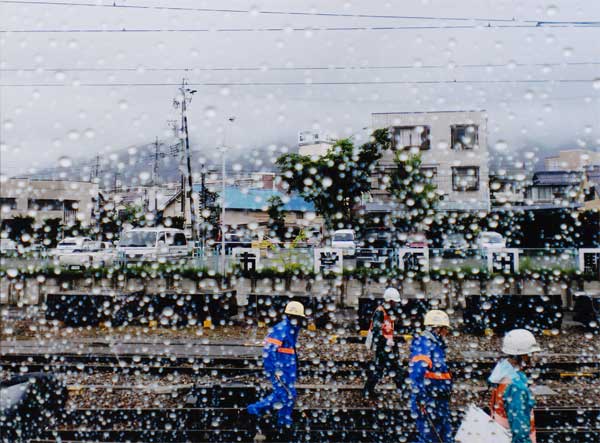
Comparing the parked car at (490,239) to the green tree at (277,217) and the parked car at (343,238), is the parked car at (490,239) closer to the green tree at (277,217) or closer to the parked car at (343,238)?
the parked car at (343,238)

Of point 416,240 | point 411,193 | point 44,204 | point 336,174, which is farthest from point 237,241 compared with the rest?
point 44,204

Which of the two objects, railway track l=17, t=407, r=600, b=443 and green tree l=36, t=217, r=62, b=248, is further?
green tree l=36, t=217, r=62, b=248

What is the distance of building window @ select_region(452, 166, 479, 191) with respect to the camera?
16.2m

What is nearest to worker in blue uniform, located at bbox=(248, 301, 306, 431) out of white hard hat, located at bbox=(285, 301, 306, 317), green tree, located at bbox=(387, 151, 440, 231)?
white hard hat, located at bbox=(285, 301, 306, 317)

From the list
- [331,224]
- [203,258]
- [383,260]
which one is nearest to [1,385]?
[203,258]

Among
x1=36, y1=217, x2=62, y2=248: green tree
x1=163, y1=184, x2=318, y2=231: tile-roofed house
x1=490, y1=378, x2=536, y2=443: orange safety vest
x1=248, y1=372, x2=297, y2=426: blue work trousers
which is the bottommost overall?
x1=248, y1=372, x2=297, y2=426: blue work trousers

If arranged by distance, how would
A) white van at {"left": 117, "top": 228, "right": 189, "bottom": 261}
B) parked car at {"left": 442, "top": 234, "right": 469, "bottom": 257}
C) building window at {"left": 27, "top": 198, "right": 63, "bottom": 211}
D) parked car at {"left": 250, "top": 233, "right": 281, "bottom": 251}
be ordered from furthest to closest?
building window at {"left": 27, "top": 198, "right": 63, "bottom": 211}, parked car at {"left": 442, "top": 234, "right": 469, "bottom": 257}, parked car at {"left": 250, "top": 233, "right": 281, "bottom": 251}, white van at {"left": 117, "top": 228, "right": 189, "bottom": 261}

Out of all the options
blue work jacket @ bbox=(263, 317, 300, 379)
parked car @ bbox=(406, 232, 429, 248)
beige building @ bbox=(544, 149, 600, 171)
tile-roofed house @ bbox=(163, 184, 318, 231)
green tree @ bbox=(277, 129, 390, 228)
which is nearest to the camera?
blue work jacket @ bbox=(263, 317, 300, 379)

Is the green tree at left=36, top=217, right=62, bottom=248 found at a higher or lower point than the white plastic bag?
higher

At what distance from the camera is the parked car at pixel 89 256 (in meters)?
12.2

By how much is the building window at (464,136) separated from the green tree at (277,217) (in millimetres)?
6613

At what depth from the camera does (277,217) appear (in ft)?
55.1

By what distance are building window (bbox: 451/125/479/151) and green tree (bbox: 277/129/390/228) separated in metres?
2.70

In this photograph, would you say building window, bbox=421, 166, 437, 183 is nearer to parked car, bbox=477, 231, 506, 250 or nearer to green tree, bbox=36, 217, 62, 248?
parked car, bbox=477, 231, 506, 250
